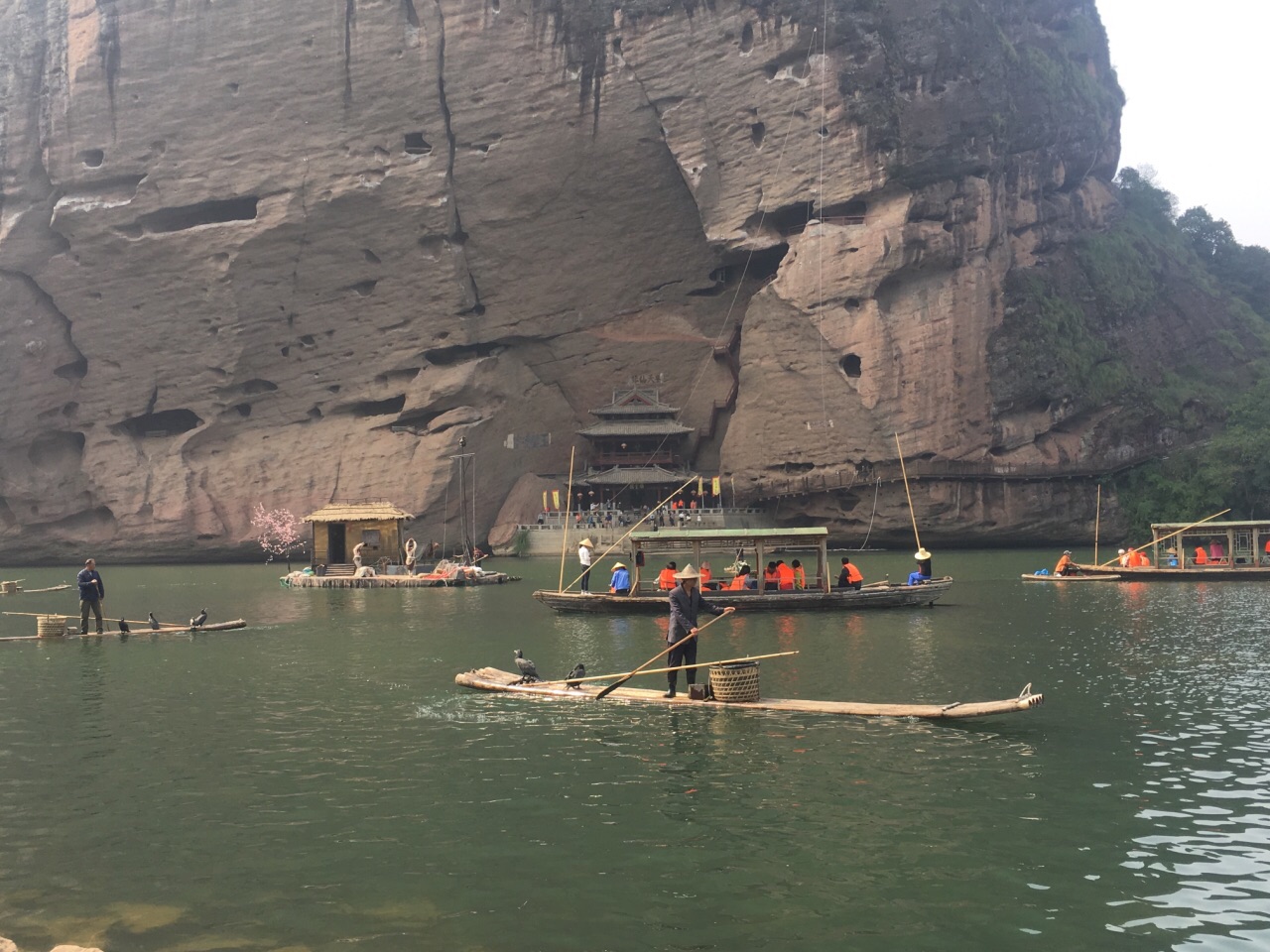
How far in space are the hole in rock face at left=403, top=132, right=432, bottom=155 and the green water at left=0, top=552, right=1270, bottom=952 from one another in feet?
134

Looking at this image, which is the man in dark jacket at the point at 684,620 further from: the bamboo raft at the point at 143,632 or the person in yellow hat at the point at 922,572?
the bamboo raft at the point at 143,632

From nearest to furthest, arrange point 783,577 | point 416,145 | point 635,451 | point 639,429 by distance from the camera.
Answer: point 783,577 → point 416,145 → point 639,429 → point 635,451

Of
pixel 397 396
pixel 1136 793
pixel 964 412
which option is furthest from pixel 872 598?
pixel 397 396

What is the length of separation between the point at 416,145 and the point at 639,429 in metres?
18.0

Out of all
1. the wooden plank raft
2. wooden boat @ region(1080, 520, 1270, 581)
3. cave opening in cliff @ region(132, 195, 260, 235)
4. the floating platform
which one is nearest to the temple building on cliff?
cave opening in cliff @ region(132, 195, 260, 235)

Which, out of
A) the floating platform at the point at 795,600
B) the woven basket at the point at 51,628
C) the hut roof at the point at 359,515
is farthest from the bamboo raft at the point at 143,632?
the hut roof at the point at 359,515

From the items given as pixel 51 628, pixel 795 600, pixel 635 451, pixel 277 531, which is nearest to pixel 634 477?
pixel 635 451

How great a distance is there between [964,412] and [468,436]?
940 inches

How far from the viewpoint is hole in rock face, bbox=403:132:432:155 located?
54906 millimetres

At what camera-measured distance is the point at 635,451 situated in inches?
2457

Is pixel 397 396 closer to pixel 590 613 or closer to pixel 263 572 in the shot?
pixel 263 572

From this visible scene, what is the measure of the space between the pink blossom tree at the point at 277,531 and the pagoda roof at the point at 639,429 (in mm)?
15516

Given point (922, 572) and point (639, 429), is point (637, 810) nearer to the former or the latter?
point (922, 572)

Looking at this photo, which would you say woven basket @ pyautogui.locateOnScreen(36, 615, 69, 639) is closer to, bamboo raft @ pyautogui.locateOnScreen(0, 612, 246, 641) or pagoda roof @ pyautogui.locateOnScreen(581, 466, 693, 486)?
bamboo raft @ pyautogui.locateOnScreen(0, 612, 246, 641)
